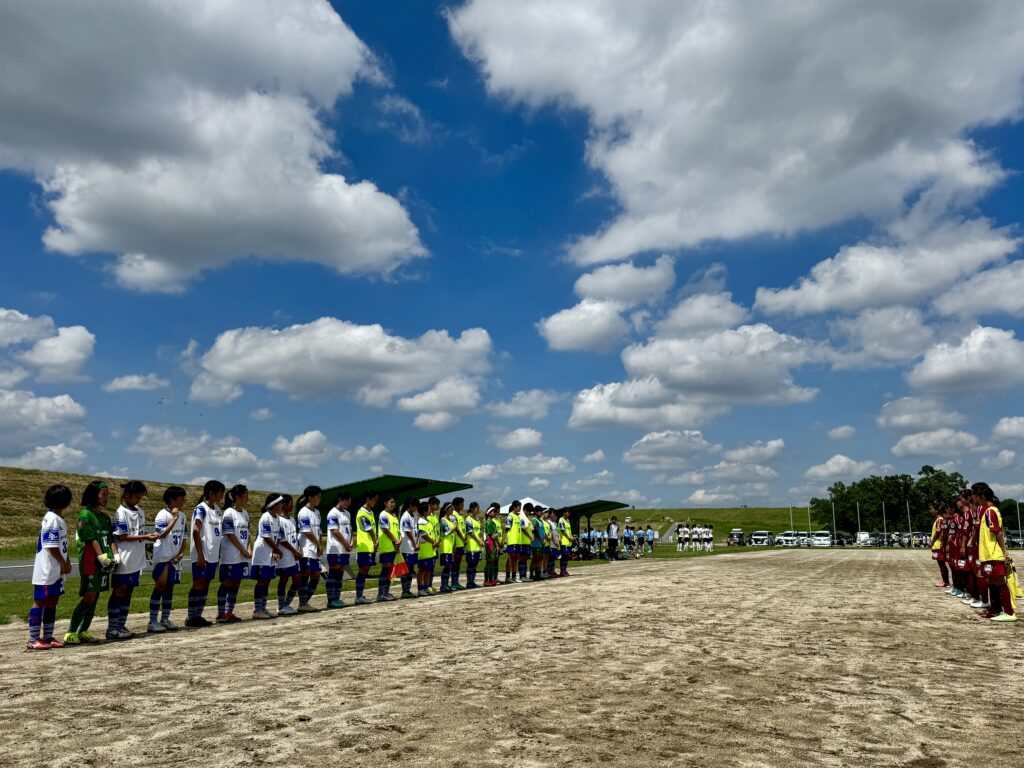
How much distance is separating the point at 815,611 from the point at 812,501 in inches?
4711

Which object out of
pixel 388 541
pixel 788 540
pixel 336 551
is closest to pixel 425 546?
pixel 388 541

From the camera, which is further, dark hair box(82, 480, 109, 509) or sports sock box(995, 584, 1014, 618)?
sports sock box(995, 584, 1014, 618)

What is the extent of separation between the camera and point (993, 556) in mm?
11414

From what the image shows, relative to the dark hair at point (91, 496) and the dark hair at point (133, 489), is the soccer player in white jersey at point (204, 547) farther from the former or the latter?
the dark hair at point (91, 496)

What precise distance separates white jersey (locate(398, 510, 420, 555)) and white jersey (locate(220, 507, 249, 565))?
13.5ft

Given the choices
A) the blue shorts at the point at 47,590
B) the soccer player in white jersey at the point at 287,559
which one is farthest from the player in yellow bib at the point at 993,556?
the blue shorts at the point at 47,590

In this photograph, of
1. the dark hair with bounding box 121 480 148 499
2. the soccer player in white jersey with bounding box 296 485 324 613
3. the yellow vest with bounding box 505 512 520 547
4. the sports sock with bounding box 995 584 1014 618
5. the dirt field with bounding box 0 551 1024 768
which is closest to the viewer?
the dirt field with bounding box 0 551 1024 768

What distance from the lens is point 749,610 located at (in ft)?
39.0

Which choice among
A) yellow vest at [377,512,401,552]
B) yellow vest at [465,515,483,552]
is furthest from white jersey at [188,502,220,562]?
yellow vest at [465,515,483,552]

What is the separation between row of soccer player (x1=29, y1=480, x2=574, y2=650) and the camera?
8.84m

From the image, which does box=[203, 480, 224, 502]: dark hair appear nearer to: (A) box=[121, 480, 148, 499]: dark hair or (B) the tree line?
(A) box=[121, 480, 148, 499]: dark hair

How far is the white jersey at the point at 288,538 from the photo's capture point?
462 inches

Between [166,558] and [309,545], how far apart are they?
2698 mm

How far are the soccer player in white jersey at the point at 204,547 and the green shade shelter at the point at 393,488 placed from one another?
5.98 meters
